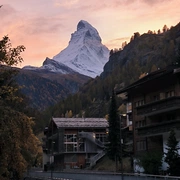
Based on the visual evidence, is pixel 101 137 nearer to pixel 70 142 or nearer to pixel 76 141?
pixel 76 141

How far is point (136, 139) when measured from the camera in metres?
64.9

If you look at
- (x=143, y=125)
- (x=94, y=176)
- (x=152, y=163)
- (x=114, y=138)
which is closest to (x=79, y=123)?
(x=114, y=138)

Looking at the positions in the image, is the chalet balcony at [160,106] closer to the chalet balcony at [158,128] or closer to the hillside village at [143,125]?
the hillside village at [143,125]

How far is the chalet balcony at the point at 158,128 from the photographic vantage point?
50344 mm

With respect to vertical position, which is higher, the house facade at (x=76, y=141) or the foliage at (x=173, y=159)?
the house facade at (x=76, y=141)

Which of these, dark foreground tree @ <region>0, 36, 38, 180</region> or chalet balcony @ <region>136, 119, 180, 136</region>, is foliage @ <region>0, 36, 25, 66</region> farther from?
chalet balcony @ <region>136, 119, 180, 136</region>

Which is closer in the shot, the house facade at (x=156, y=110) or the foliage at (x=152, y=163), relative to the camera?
the foliage at (x=152, y=163)

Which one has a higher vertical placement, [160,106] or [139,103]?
[139,103]

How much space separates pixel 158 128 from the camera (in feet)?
177

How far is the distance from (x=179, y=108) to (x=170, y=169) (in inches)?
385

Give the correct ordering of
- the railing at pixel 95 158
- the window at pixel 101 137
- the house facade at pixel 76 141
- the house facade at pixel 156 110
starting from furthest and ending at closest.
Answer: the window at pixel 101 137 → the house facade at pixel 76 141 → the railing at pixel 95 158 → the house facade at pixel 156 110

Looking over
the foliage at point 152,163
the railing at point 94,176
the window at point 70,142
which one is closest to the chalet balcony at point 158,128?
the foliage at point 152,163

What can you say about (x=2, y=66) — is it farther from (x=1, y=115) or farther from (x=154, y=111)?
(x=154, y=111)

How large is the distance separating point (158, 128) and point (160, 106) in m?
3.19
